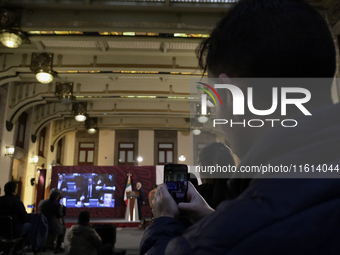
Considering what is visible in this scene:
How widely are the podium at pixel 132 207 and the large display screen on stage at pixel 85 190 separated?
128 centimetres

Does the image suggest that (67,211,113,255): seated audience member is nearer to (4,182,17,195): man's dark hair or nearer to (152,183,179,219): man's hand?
(4,182,17,195): man's dark hair

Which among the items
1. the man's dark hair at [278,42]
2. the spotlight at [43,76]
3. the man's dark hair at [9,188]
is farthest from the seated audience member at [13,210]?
the man's dark hair at [278,42]

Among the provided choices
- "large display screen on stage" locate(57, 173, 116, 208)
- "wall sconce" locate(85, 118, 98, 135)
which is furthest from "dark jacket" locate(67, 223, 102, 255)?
"wall sconce" locate(85, 118, 98, 135)

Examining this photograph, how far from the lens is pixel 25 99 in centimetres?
1059

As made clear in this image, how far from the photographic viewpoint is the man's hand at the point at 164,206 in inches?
30.4

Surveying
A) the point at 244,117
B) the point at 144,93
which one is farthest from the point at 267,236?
the point at 144,93

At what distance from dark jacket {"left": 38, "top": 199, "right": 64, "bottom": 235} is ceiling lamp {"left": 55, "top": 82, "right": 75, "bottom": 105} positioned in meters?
5.01

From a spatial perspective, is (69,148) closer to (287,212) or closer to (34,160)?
(34,160)

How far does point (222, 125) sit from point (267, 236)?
1.13 ft

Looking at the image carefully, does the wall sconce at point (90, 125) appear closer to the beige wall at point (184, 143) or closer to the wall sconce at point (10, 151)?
the beige wall at point (184, 143)

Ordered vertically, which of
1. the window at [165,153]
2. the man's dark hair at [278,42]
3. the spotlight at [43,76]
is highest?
the spotlight at [43,76]

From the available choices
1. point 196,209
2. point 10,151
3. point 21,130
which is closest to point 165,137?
point 21,130

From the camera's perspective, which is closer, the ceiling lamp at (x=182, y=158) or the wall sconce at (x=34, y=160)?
the wall sconce at (x=34, y=160)

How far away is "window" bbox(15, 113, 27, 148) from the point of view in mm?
11464
